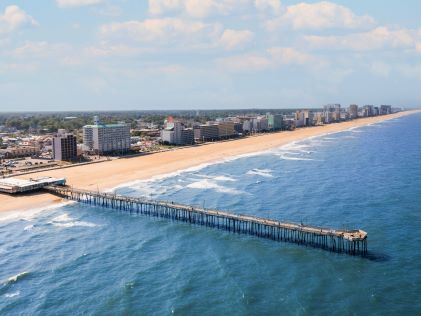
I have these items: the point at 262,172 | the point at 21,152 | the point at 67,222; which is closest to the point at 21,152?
the point at 21,152

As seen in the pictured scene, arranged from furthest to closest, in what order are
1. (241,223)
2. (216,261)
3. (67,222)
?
(67,222)
(241,223)
(216,261)

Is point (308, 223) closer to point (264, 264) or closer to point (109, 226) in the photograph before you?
point (264, 264)

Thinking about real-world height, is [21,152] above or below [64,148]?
below

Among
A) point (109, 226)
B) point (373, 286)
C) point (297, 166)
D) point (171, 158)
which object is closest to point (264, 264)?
point (373, 286)

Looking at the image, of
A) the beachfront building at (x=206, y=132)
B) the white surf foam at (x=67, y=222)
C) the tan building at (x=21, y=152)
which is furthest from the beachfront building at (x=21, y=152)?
the white surf foam at (x=67, y=222)

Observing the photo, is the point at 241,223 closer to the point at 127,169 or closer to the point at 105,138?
the point at 127,169

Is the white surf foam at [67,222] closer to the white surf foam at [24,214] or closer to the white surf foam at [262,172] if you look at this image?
the white surf foam at [24,214]

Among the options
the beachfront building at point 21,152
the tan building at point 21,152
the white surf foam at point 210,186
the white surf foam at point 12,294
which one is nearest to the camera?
the white surf foam at point 12,294

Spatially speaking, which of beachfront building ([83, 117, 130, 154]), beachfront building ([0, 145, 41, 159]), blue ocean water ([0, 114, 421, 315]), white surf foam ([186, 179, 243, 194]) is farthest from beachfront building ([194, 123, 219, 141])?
blue ocean water ([0, 114, 421, 315])
